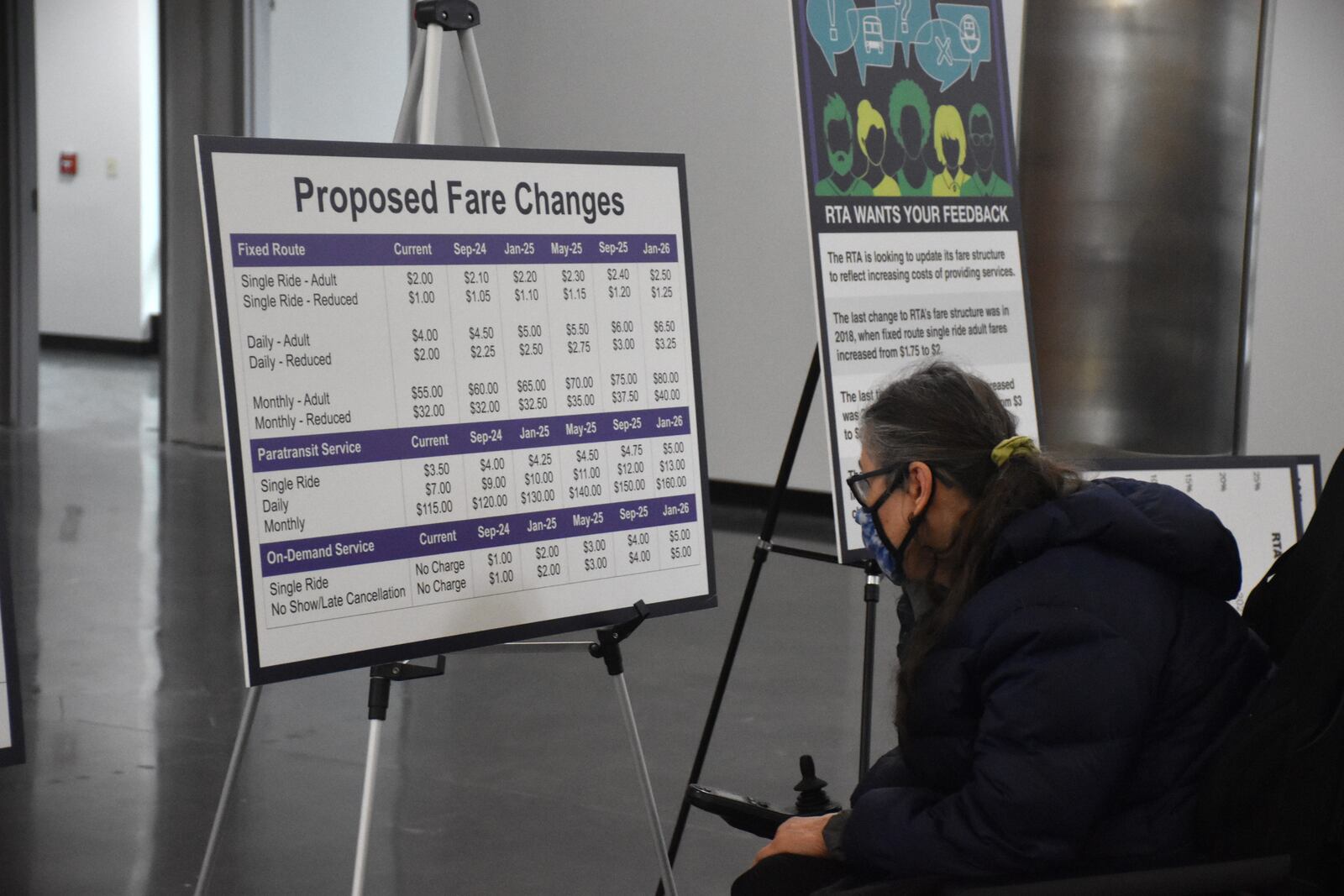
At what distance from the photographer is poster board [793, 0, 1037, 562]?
2.62 metres

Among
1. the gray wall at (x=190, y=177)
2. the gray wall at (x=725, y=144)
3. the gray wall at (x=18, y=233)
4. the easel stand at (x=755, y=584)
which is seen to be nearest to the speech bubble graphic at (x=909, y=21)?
the easel stand at (x=755, y=584)

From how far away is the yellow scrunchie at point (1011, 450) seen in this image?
1611 mm

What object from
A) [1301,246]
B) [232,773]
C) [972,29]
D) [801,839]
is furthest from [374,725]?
[1301,246]

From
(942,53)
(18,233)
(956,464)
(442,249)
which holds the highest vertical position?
(18,233)

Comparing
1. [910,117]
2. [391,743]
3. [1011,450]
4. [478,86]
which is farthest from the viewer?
[391,743]

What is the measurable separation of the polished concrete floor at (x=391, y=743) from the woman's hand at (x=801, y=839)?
0.75m

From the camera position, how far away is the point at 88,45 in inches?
458

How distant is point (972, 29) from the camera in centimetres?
289

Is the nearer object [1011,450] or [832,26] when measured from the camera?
[1011,450]

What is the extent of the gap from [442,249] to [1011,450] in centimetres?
81

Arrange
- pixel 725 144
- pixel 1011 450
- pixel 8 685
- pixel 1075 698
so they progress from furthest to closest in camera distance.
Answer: pixel 725 144, pixel 8 685, pixel 1011 450, pixel 1075 698

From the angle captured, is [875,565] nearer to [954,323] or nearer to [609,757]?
[954,323]

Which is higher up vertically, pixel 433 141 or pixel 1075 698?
pixel 433 141

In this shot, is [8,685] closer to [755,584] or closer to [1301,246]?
[755,584]
